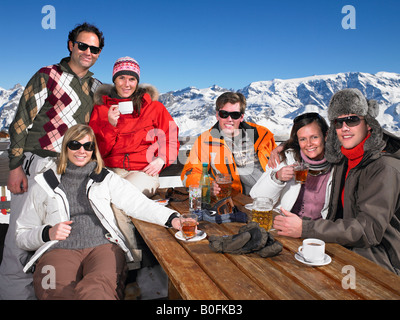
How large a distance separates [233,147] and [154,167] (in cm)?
93

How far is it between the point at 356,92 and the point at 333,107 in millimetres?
183

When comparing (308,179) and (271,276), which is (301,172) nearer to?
(308,179)

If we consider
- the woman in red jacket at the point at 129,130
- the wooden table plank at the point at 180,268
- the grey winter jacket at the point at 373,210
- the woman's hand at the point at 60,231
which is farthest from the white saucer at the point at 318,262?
the woman in red jacket at the point at 129,130

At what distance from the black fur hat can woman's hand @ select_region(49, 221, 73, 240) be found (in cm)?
208

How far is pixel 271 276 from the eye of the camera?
1.52m

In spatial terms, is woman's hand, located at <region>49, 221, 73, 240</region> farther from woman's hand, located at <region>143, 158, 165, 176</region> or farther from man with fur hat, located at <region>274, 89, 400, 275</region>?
man with fur hat, located at <region>274, 89, 400, 275</region>

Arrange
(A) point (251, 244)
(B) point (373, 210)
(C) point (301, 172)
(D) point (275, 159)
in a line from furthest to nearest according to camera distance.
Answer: (D) point (275, 159)
(C) point (301, 172)
(B) point (373, 210)
(A) point (251, 244)

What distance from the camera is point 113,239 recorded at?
7.93 ft

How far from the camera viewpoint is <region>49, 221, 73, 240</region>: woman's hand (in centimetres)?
223

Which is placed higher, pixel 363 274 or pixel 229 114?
pixel 229 114

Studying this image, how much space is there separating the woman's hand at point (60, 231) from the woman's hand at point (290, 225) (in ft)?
5.06

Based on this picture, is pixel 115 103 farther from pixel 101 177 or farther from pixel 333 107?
pixel 333 107

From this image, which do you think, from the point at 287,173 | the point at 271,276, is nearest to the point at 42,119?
the point at 287,173

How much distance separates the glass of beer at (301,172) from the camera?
7.76 feet
